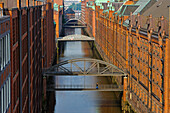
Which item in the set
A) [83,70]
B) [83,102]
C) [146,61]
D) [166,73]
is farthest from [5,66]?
[83,70]

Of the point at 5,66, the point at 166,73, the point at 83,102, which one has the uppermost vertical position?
the point at 5,66

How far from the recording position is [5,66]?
19016 millimetres

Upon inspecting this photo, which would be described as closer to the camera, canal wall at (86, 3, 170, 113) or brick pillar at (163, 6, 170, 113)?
brick pillar at (163, 6, 170, 113)

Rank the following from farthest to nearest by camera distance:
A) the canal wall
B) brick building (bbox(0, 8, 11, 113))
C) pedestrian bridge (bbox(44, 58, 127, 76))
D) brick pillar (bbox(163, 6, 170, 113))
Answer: pedestrian bridge (bbox(44, 58, 127, 76)), the canal wall, brick pillar (bbox(163, 6, 170, 113)), brick building (bbox(0, 8, 11, 113))

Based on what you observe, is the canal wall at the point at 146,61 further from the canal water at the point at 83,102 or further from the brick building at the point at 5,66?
the brick building at the point at 5,66

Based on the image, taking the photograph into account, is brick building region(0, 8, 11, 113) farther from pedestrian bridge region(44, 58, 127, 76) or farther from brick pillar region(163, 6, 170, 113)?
pedestrian bridge region(44, 58, 127, 76)

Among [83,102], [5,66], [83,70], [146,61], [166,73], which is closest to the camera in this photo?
[5,66]

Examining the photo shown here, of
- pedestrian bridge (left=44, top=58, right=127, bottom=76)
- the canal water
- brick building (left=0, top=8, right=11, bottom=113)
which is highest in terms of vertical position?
brick building (left=0, top=8, right=11, bottom=113)

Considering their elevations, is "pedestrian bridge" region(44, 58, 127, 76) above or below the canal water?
above

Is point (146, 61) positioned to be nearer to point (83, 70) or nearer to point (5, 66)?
point (83, 70)

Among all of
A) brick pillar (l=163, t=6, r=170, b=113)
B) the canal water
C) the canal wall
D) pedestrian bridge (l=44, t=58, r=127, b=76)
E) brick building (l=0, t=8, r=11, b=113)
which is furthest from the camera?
pedestrian bridge (l=44, t=58, r=127, b=76)

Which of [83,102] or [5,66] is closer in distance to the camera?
[5,66]

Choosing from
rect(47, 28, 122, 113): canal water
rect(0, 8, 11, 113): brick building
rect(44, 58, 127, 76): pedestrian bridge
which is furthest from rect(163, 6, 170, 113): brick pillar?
rect(0, 8, 11, 113): brick building

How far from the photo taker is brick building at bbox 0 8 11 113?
17.6 m
